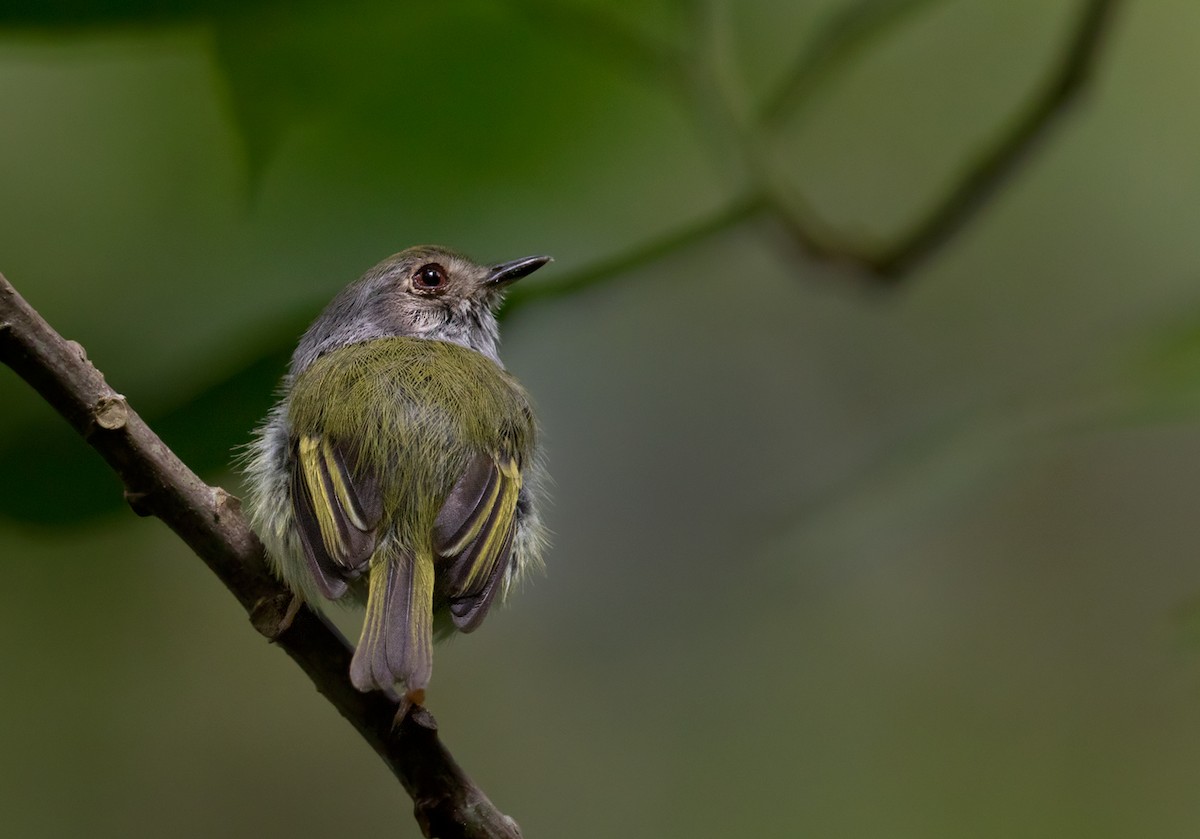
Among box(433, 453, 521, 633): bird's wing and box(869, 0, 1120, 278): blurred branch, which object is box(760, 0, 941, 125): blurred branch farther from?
box(433, 453, 521, 633): bird's wing

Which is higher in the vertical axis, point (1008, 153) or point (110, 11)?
point (1008, 153)

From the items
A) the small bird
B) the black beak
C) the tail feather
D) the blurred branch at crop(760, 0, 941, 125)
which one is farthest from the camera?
the black beak

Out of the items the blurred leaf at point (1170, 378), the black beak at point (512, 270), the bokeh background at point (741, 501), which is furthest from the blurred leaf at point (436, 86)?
the blurred leaf at point (1170, 378)

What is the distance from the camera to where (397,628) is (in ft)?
6.73

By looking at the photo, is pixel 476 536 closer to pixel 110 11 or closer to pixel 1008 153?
pixel 110 11

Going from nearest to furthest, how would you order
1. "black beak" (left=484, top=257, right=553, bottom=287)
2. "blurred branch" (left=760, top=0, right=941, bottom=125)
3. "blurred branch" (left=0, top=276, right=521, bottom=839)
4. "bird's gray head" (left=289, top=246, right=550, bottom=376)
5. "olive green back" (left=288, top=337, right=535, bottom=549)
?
"blurred branch" (left=0, top=276, right=521, bottom=839) → "olive green back" (left=288, top=337, right=535, bottom=549) → "blurred branch" (left=760, top=0, right=941, bottom=125) → "black beak" (left=484, top=257, right=553, bottom=287) → "bird's gray head" (left=289, top=246, right=550, bottom=376)

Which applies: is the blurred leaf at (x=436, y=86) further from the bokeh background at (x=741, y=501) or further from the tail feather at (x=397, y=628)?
the tail feather at (x=397, y=628)

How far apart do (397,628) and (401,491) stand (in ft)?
1.39

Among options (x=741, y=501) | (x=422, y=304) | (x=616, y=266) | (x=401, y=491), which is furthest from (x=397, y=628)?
(x=741, y=501)

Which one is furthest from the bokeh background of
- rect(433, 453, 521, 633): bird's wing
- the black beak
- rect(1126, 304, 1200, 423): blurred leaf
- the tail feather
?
the tail feather

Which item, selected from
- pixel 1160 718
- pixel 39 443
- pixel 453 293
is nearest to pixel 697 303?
pixel 453 293

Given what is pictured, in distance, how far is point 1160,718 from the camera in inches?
210

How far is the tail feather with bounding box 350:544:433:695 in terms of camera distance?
190cm

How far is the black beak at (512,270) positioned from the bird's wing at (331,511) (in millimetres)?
844
